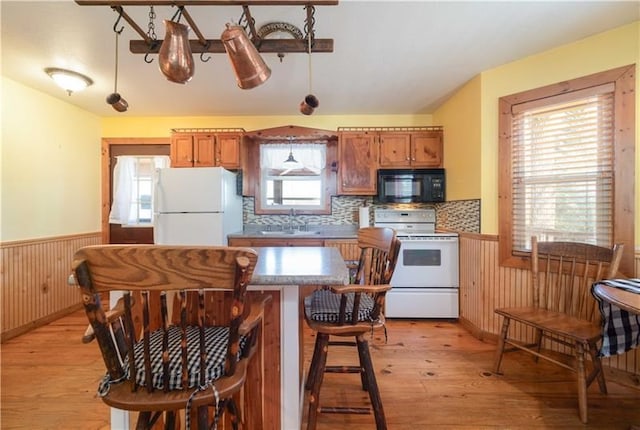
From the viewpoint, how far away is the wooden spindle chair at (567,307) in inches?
65.2

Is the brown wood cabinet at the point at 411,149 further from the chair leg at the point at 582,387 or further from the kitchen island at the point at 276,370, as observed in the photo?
the kitchen island at the point at 276,370

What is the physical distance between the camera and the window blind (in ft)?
6.52

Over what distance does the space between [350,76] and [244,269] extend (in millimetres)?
2377

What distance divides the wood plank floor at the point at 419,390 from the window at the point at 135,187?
155 centimetres

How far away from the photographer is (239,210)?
3.57 metres

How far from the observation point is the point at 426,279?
2895 millimetres

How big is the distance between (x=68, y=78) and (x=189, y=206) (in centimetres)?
144

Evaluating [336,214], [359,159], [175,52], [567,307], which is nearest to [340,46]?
[175,52]

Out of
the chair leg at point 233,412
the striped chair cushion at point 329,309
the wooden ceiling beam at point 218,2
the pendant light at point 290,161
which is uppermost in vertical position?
the wooden ceiling beam at point 218,2

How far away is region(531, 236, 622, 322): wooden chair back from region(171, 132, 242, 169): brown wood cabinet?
3.05 metres

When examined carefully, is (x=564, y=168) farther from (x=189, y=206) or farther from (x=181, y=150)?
(x=181, y=150)

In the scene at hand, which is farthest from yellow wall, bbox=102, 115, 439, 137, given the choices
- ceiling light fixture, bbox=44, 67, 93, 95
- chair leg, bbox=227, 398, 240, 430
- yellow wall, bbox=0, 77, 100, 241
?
chair leg, bbox=227, 398, 240, 430

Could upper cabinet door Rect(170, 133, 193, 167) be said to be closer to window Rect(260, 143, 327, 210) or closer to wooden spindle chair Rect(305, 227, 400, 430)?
window Rect(260, 143, 327, 210)

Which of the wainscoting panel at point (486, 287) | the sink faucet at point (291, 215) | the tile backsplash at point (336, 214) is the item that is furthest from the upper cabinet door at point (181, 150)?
the wainscoting panel at point (486, 287)
